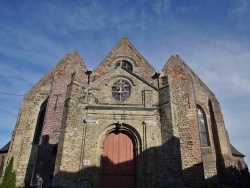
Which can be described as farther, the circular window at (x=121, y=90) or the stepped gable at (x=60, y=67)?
the stepped gable at (x=60, y=67)

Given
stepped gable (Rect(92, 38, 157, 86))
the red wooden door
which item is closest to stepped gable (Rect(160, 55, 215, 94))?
stepped gable (Rect(92, 38, 157, 86))

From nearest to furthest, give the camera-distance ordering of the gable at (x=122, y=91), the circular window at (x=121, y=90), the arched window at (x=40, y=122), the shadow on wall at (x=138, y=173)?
the shadow on wall at (x=138, y=173)
the gable at (x=122, y=91)
the circular window at (x=121, y=90)
the arched window at (x=40, y=122)

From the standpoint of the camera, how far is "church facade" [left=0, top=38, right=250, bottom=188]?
1017cm

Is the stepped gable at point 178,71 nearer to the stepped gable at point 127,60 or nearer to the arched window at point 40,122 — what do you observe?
the stepped gable at point 127,60

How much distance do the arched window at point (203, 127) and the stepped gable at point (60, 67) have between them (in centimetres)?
816

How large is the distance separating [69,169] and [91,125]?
221 centimetres

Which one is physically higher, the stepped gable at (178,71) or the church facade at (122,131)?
the stepped gable at (178,71)

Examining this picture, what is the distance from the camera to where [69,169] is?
988 cm

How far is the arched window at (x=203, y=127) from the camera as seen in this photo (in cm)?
1428

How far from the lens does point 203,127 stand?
14.8 meters

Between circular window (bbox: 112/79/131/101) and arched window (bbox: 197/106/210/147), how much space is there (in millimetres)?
5504

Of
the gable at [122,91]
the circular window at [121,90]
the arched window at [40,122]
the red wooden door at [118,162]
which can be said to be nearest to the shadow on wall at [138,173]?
the red wooden door at [118,162]

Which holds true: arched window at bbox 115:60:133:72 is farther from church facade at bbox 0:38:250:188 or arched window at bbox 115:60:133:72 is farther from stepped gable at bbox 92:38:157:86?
church facade at bbox 0:38:250:188

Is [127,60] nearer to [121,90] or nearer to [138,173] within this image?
[121,90]
